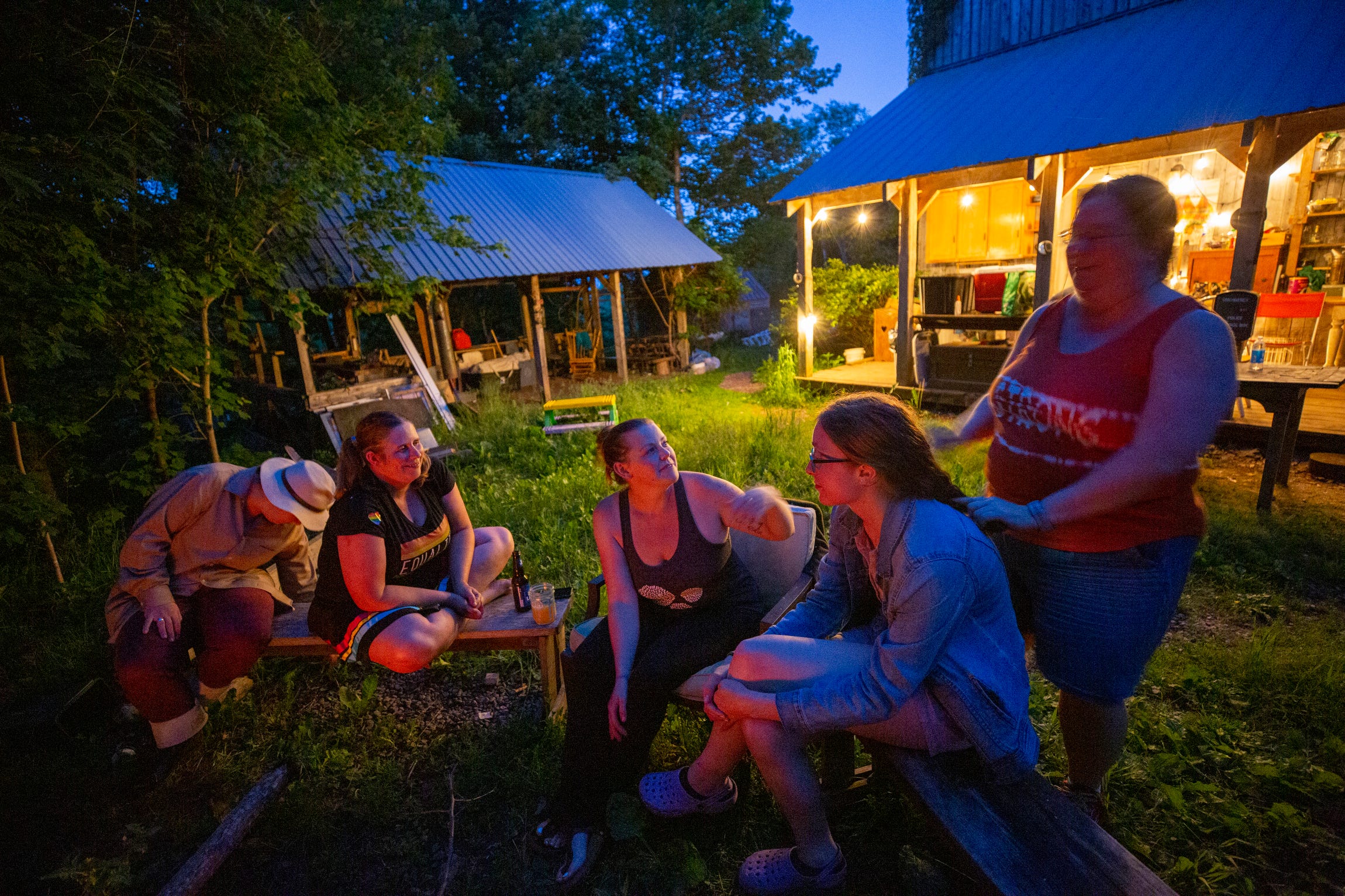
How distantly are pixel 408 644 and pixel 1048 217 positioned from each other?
28.3 ft

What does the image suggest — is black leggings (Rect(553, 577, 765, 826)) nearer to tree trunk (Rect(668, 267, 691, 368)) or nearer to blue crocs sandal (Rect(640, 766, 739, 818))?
blue crocs sandal (Rect(640, 766, 739, 818))

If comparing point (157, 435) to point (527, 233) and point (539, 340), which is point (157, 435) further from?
point (527, 233)

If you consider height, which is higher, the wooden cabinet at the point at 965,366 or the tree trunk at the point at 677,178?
the tree trunk at the point at 677,178

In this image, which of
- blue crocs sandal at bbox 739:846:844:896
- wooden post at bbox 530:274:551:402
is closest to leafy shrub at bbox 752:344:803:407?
wooden post at bbox 530:274:551:402

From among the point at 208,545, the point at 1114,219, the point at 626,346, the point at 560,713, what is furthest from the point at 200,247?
the point at 626,346

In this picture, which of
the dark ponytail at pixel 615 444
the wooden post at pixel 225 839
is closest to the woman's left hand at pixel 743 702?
the dark ponytail at pixel 615 444

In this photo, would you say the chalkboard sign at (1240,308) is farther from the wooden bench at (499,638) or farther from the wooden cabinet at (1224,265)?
the wooden bench at (499,638)

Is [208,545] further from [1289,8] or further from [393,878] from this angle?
[1289,8]

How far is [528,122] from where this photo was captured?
19.8 metres

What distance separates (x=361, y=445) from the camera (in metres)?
3.05

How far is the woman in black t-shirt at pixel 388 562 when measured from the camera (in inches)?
116

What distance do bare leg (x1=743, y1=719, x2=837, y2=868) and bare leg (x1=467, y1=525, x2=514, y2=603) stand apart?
192 centimetres

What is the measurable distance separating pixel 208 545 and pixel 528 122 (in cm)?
1978

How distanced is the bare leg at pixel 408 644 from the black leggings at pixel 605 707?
2.43 ft
